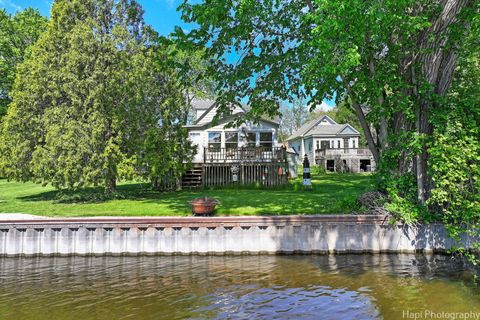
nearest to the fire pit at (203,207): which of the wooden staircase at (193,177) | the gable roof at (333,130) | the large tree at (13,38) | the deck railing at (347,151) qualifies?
the wooden staircase at (193,177)

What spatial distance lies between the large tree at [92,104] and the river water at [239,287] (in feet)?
19.0

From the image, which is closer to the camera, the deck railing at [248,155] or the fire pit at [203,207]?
the fire pit at [203,207]

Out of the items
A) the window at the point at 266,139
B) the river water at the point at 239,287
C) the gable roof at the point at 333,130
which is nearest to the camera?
the river water at the point at 239,287

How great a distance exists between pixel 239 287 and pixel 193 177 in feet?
44.5

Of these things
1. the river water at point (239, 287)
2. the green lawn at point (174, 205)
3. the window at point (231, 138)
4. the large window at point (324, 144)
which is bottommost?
the river water at point (239, 287)

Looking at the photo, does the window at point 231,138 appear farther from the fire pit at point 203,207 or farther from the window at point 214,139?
the fire pit at point 203,207

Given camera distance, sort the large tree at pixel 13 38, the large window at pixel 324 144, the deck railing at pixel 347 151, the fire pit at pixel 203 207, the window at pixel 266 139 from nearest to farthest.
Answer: the fire pit at pixel 203 207 < the window at pixel 266 139 < the large tree at pixel 13 38 < the deck railing at pixel 347 151 < the large window at pixel 324 144

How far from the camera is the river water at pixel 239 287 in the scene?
654cm

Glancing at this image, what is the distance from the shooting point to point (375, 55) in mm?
11133

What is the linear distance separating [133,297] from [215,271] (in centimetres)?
230

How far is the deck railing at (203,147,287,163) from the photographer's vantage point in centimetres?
2097

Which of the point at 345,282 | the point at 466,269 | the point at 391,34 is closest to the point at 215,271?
the point at 345,282

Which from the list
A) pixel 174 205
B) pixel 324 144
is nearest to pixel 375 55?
pixel 174 205

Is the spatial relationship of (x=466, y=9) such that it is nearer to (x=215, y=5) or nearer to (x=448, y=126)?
(x=448, y=126)
